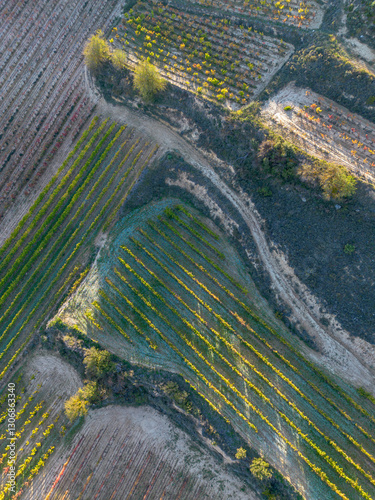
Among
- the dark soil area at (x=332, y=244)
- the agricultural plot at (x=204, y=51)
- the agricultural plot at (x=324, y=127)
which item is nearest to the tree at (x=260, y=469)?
the dark soil area at (x=332, y=244)

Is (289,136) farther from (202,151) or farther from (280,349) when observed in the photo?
(280,349)

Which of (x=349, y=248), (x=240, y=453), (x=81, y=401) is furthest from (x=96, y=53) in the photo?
(x=240, y=453)

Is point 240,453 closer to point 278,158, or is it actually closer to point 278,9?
point 278,158

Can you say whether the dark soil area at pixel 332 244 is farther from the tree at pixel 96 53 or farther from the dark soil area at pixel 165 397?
the tree at pixel 96 53

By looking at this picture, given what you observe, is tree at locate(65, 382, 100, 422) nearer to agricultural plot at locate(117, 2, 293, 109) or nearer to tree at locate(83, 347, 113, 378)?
tree at locate(83, 347, 113, 378)

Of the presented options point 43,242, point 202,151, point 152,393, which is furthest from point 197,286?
point 43,242

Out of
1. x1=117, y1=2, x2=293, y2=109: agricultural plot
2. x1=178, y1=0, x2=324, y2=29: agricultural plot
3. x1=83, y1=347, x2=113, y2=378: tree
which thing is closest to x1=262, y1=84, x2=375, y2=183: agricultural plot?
x1=117, y1=2, x2=293, y2=109: agricultural plot
